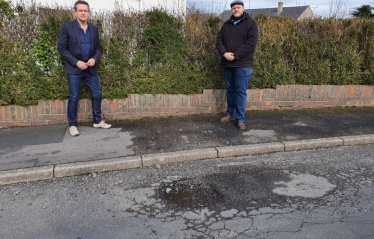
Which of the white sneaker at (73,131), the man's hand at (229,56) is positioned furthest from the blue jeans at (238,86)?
the white sneaker at (73,131)

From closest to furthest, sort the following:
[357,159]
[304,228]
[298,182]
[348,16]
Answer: [304,228] → [298,182] → [357,159] → [348,16]

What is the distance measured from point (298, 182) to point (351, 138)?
209cm

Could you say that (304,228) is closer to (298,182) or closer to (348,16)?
(298,182)

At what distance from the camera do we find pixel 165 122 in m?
6.10

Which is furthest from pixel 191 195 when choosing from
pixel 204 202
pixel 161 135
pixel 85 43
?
pixel 85 43

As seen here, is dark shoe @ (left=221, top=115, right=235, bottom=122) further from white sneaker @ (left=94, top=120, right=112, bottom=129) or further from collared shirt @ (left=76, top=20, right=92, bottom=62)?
collared shirt @ (left=76, top=20, right=92, bottom=62)

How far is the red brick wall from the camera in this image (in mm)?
5824

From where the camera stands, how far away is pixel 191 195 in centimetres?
357

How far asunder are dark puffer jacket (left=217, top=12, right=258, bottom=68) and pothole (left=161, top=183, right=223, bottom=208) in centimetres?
276

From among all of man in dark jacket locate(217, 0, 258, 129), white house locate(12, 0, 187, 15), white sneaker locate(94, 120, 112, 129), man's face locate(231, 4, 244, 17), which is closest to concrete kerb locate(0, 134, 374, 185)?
man in dark jacket locate(217, 0, 258, 129)

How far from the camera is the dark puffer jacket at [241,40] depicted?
541 centimetres

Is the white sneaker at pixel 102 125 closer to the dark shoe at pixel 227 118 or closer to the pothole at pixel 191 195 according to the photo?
the dark shoe at pixel 227 118

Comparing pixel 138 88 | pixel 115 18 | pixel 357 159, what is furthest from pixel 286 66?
pixel 115 18

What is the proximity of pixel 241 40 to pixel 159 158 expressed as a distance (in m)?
2.71
